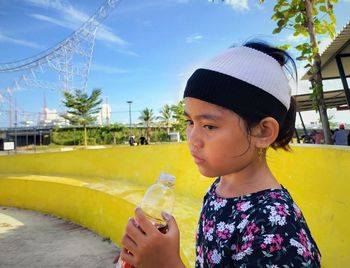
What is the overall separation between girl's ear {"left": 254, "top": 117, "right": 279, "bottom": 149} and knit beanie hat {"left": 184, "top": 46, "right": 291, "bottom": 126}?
22mm

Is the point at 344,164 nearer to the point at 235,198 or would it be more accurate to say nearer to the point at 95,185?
the point at 235,198

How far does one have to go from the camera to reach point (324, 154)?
2.14m

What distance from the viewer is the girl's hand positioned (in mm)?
860

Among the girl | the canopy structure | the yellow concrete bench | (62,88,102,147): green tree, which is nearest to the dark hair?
the girl

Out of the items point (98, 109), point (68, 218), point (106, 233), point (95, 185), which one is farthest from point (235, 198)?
point (98, 109)

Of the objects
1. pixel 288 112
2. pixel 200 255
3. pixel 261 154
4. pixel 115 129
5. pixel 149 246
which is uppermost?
pixel 115 129

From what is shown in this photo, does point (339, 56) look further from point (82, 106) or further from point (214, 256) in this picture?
point (82, 106)

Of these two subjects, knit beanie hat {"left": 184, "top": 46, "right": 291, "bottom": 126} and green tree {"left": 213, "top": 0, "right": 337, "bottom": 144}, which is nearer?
knit beanie hat {"left": 184, "top": 46, "right": 291, "bottom": 126}

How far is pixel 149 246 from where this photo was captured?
86 centimetres

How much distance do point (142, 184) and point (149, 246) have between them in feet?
13.4

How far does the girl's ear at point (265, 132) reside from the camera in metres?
0.96

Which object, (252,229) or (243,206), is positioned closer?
(252,229)

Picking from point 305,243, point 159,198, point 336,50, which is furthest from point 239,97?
point 336,50

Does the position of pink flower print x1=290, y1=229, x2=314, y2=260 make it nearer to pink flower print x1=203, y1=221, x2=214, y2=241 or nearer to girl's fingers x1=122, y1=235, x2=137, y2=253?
pink flower print x1=203, y1=221, x2=214, y2=241
